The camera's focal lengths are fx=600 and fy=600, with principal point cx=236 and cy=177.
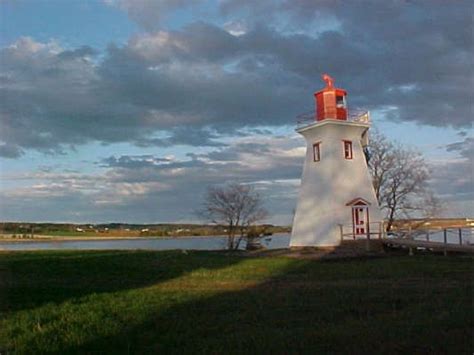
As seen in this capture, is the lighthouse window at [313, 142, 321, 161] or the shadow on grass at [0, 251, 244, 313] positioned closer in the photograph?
the shadow on grass at [0, 251, 244, 313]

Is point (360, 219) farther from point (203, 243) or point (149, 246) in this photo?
point (149, 246)

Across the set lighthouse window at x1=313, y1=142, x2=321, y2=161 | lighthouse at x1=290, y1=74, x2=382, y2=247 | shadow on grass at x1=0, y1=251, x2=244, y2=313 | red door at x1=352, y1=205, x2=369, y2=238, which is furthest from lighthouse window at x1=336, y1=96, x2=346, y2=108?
shadow on grass at x1=0, y1=251, x2=244, y2=313

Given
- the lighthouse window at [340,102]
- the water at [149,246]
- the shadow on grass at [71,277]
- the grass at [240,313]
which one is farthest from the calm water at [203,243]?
the shadow on grass at [71,277]

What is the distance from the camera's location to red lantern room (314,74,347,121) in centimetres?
3023

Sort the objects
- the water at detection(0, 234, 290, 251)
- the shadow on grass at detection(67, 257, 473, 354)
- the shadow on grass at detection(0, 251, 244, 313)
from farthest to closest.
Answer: the water at detection(0, 234, 290, 251)
the shadow on grass at detection(0, 251, 244, 313)
the shadow on grass at detection(67, 257, 473, 354)

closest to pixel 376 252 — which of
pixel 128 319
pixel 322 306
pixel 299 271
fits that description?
pixel 299 271

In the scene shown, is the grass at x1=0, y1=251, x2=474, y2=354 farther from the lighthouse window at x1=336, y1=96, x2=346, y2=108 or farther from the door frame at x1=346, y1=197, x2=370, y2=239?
the lighthouse window at x1=336, y1=96, x2=346, y2=108

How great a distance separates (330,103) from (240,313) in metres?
22.6

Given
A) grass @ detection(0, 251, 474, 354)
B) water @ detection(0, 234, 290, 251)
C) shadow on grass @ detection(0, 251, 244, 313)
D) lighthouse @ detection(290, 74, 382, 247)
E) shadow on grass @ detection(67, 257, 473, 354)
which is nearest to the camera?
shadow on grass @ detection(67, 257, 473, 354)

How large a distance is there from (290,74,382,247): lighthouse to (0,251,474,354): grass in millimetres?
13556

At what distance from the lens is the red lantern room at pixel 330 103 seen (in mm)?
30234

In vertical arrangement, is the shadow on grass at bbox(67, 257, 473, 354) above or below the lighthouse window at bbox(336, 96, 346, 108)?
below

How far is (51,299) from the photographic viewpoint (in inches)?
432

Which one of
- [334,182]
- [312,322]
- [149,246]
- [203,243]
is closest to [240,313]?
[312,322]
